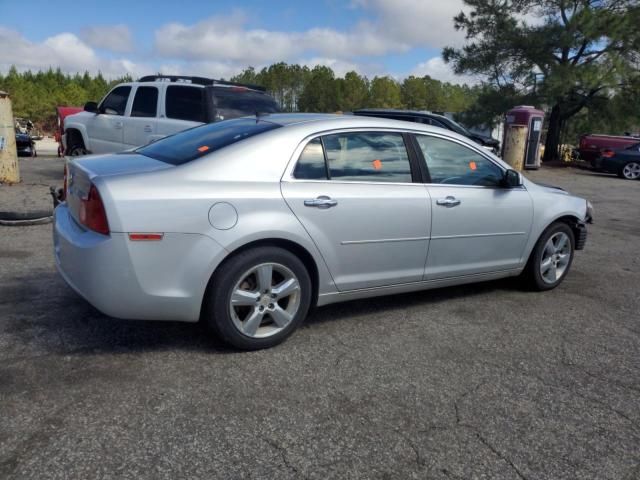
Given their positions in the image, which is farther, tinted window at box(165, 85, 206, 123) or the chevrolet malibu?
tinted window at box(165, 85, 206, 123)

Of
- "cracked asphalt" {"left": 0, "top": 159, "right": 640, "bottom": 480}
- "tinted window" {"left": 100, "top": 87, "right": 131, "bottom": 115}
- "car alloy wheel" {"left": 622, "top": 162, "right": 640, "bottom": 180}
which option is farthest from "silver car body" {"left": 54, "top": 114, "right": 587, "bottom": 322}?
"car alloy wheel" {"left": 622, "top": 162, "right": 640, "bottom": 180}

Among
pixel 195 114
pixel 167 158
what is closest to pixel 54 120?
pixel 195 114

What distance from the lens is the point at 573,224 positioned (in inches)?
219

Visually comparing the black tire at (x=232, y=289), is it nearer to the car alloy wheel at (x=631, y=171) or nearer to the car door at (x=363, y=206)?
the car door at (x=363, y=206)

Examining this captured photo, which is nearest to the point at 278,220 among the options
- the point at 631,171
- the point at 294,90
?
the point at 631,171

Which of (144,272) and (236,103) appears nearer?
(144,272)

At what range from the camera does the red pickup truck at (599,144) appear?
22328 mm

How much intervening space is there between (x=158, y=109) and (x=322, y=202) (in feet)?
22.0

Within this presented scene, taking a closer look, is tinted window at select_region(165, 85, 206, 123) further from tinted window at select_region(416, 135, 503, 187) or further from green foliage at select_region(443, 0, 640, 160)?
green foliage at select_region(443, 0, 640, 160)

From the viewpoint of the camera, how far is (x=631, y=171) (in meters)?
19.8

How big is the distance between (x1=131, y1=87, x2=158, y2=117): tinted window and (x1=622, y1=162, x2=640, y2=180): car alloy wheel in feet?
54.3

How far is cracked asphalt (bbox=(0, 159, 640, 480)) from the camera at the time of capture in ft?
8.65

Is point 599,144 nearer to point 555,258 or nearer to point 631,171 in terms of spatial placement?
point 631,171

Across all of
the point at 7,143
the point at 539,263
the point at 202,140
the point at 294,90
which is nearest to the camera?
the point at 202,140
